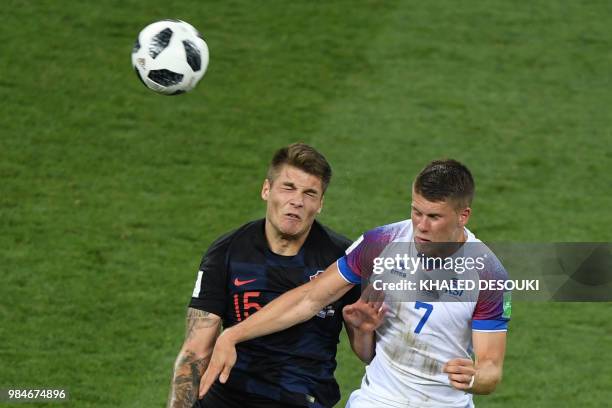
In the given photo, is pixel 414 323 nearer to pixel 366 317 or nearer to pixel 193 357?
pixel 366 317

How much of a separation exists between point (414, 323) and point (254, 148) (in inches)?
237

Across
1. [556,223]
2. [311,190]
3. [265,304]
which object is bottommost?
[556,223]

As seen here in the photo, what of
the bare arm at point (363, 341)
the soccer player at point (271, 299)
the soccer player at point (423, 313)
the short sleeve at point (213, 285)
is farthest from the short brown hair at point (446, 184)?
the short sleeve at point (213, 285)

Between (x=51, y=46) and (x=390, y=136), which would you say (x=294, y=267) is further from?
(x=51, y=46)

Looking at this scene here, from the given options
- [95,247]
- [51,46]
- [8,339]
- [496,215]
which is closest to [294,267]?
[8,339]

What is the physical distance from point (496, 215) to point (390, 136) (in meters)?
1.69

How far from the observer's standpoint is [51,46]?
1305 cm

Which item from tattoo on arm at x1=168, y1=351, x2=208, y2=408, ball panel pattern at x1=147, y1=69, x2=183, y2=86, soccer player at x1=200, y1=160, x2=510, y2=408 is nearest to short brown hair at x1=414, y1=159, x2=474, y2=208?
soccer player at x1=200, y1=160, x2=510, y2=408

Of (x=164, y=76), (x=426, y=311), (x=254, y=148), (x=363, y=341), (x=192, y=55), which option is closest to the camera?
(x=426, y=311)

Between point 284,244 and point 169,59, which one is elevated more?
point 169,59

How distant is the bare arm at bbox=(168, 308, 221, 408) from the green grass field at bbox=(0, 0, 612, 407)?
2045 mm

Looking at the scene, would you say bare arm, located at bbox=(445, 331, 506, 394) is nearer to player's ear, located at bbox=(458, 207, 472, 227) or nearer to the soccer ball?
Result: player's ear, located at bbox=(458, 207, 472, 227)

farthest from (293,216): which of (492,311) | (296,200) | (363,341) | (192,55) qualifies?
(192,55)

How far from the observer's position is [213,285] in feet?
20.9
